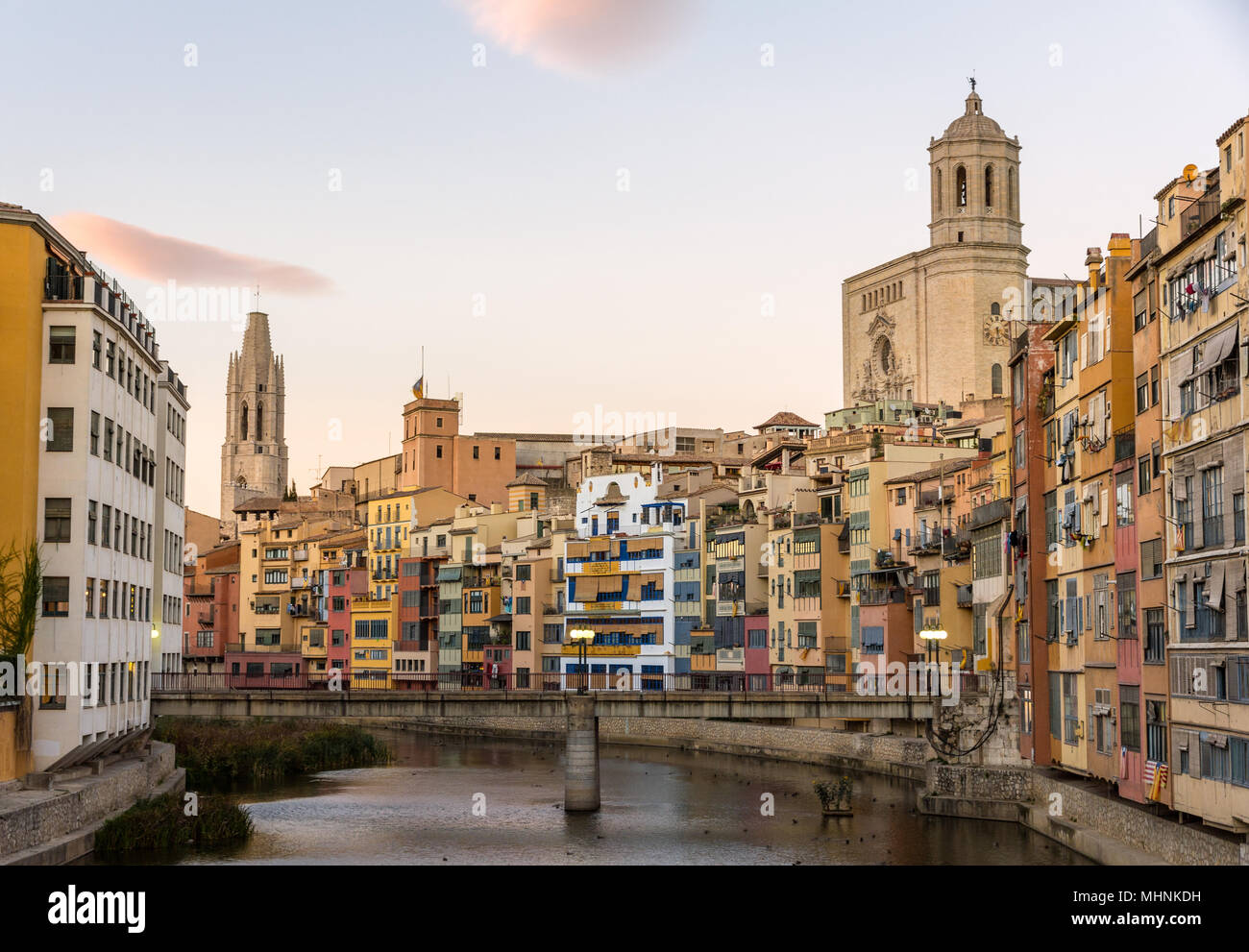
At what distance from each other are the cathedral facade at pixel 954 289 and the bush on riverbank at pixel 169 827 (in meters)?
105

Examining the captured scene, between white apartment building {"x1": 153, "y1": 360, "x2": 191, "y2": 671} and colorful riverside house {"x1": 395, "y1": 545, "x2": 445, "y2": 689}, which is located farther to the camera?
colorful riverside house {"x1": 395, "y1": 545, "x2": 445, "y2": 689}

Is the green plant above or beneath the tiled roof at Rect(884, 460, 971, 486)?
beneath

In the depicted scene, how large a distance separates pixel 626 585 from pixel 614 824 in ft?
156

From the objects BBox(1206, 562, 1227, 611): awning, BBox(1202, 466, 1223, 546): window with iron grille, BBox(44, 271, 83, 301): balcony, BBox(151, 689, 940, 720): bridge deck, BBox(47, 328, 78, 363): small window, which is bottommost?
BBox(151, 689, 940, 720): bridge deck

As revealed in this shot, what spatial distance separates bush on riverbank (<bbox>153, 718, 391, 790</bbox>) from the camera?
76.6 metres

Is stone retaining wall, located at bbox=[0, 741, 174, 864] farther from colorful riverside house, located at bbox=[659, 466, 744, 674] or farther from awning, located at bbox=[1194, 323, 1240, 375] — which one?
colorful riverside house, located at bbox=[659, 466, 744, 674]

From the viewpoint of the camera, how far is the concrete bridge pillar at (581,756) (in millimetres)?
65000

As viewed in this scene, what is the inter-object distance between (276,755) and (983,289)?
95.7 m

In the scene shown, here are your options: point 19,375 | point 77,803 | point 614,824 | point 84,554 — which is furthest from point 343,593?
point 77,803

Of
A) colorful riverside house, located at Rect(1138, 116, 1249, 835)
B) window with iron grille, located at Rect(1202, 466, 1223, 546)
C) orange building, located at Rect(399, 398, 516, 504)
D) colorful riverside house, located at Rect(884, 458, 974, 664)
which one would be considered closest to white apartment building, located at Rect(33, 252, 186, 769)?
colorful riverside house, located at Rect(1138, 116, 1249, 835)

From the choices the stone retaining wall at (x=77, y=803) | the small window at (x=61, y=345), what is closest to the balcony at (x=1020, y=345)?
the small window at (x=61, y=345)

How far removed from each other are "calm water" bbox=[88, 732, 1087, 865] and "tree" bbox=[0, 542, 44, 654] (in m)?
7.60
